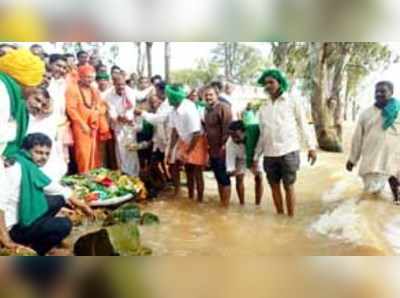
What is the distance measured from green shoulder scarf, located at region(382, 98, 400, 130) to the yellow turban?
1.00m

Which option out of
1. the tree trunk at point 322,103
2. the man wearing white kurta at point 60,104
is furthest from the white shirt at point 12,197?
the tree trunk at point 322,103

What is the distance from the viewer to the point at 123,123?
196 centimetres

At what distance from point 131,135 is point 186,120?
0.59 ft

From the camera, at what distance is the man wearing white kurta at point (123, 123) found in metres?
1.93

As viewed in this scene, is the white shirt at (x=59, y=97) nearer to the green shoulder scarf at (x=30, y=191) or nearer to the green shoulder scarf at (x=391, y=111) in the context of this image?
the green shoulder scarf at (x=30, y=191)

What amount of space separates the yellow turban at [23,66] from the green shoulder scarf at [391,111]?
100 cm

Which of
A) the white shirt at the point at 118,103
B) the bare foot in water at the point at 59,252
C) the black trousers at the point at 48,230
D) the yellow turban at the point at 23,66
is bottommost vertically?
the bare foot in water at the point at 59,252

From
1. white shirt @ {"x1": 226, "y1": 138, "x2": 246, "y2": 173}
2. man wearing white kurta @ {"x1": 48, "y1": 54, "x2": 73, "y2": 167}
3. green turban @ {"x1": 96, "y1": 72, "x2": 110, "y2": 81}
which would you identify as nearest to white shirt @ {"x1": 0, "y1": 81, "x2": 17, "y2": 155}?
man wearing white kurta @ {"x1": 48, "y1": 54, "x2": 73, "y2": 167}

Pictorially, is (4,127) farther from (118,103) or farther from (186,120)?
(186,120)

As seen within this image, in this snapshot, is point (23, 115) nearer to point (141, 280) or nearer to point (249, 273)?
point (141, 280)

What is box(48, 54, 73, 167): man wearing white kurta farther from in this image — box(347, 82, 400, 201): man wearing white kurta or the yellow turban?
box(347, 82, 400, 201): man wearing white kurta

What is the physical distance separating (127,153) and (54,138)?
22cm

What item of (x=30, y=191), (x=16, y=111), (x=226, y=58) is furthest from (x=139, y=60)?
(x=30, y=191)

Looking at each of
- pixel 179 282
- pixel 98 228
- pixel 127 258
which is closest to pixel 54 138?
pixel 98 228
